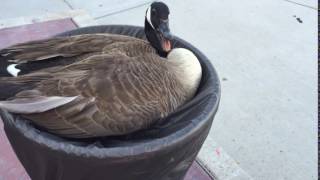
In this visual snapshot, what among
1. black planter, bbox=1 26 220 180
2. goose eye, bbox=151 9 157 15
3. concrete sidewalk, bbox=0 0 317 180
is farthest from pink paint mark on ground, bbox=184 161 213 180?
goose eye, bbox=151 9 157 15

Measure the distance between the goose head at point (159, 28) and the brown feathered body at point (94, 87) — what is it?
0.20ft

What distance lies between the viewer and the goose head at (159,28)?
57.2 inches

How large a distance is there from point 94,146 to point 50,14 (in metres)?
2.07

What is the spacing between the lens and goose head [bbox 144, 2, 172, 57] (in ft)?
4.77

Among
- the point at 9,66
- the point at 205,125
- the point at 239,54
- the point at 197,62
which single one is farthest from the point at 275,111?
the point at 9,66

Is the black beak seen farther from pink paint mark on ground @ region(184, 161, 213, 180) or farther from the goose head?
pink paint mark on ground @ region(184, 161, 213, 180)

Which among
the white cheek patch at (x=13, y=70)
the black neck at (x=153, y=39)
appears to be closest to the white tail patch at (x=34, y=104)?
the white cheek patch at (x=13, y=70)

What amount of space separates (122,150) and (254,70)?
1.81m

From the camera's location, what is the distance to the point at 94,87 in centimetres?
120

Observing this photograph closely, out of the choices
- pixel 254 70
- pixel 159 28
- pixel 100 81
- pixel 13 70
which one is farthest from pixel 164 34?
pixel 254 70

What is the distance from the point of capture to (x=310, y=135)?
218 cm

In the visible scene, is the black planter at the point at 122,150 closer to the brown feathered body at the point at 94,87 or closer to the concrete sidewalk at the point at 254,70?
the brown feathered body at the point at 94,87

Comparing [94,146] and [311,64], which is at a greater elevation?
[94,146]

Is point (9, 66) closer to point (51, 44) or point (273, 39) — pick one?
point (51, 44)
